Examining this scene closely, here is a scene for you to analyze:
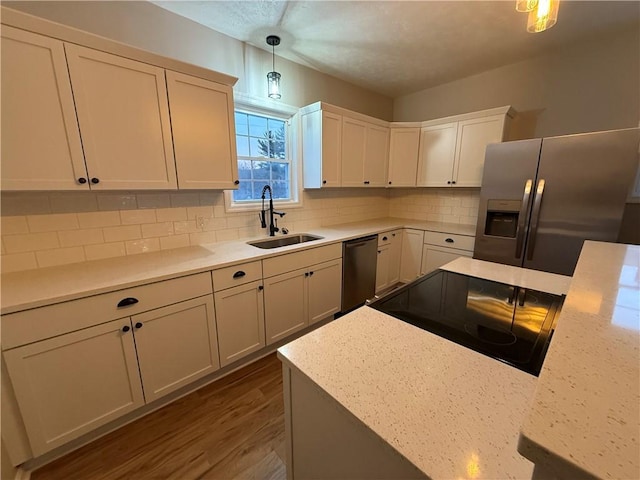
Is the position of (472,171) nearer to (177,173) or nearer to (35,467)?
(177,173)

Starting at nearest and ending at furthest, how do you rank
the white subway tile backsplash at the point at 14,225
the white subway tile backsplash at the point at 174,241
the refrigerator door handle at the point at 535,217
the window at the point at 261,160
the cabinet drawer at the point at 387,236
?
the white subway tile backsplash at the point at 14,225 → the white subway tile backsplash at the point at 174,241 → the refrigerator door handle at the point at 535,217 → the window at the point at 261,160 → the cabinet drawer at the point at 387,236

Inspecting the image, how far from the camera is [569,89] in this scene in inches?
99.6

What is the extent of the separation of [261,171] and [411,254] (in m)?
2.10

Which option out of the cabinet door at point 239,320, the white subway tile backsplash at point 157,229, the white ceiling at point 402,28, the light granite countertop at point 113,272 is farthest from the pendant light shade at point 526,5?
the white subway tile backsplash at point 157,229

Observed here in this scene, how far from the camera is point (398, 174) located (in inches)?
137

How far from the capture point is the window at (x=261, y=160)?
250cm

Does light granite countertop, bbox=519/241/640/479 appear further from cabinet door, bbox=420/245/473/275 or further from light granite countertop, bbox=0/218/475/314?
cabinet door, bbox=420/245/473/275

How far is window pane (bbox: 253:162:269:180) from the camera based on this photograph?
2637mm

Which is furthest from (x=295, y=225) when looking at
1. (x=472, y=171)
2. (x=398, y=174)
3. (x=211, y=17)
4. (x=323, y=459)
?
(x=323, y=459)

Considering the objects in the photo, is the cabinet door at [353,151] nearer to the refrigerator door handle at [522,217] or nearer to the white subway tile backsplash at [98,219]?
the refrigerator door handle at [522,217]

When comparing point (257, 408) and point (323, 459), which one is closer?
point (323, 459)

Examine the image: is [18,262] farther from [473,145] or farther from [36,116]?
[473,145]

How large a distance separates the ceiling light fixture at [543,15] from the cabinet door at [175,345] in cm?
220

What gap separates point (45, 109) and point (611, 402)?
7.37ft
